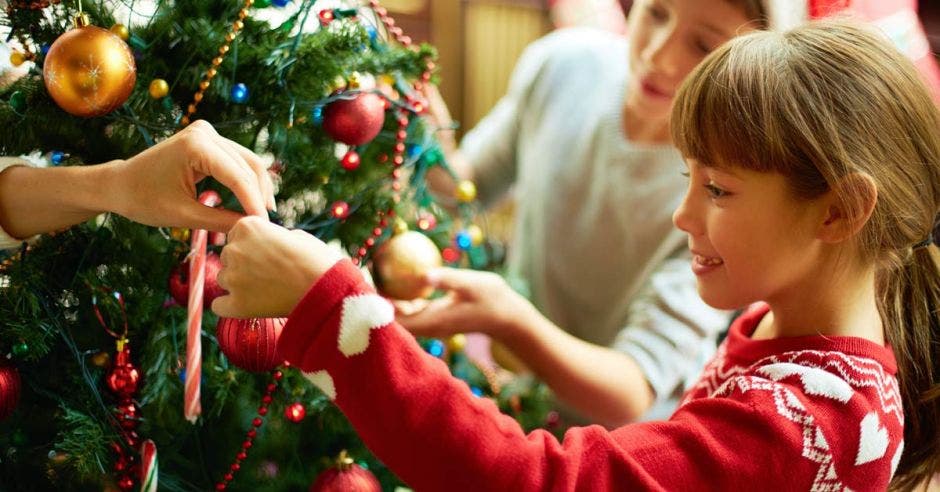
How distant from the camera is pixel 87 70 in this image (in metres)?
0.63

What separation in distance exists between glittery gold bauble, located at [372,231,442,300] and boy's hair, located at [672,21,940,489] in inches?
10.4

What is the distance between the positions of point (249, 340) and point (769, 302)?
1.51 ft

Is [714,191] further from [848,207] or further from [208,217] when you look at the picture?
[208,217]

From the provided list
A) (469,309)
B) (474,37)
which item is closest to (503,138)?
(469,309)

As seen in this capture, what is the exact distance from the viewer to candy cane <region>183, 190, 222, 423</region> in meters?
0.67

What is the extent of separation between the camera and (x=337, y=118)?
0.76 metres

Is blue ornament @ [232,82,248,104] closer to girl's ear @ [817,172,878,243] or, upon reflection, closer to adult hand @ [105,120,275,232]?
adult hand @ [105,120,275,232]

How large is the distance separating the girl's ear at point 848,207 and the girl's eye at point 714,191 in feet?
0.27

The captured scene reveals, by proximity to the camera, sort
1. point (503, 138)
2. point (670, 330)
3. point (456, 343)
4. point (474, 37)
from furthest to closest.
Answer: point (474, 37) < point (503, 138) < point (670, 330) < point (456, 343)

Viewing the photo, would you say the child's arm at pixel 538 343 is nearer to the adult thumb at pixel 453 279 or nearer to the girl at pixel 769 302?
the adult thumb at pixel 453 279

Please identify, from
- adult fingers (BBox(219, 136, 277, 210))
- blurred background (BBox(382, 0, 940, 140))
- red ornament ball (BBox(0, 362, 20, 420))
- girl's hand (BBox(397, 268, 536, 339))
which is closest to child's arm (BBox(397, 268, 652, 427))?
girl's hand (BBox(397, 268, 536, 339))

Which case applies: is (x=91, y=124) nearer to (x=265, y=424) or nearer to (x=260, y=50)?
(x=260, y=50)

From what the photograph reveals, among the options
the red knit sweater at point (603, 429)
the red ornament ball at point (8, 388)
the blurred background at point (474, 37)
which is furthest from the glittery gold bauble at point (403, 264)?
the blurred background at point (474, 37)

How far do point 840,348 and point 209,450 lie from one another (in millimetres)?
558
